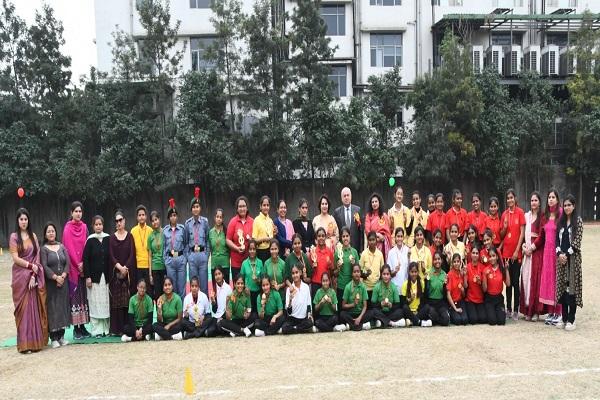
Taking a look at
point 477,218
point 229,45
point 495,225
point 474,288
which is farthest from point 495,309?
point 229,45

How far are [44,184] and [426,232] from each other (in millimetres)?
15755

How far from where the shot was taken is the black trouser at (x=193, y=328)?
21.8ft

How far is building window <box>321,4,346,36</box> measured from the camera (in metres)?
23.6

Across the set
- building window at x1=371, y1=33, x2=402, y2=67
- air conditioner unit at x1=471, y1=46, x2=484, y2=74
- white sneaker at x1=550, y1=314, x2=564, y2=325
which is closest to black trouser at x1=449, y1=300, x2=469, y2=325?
white sneaker at x1=550, y1=314, x2=564, y2=325

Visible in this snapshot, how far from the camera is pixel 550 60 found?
81.3 feet

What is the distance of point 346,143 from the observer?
66.0 feet

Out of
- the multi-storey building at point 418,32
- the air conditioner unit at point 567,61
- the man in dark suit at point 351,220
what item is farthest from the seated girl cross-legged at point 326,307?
the air conditioner unit at point 567,61

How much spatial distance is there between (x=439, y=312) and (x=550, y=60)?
22580 mm

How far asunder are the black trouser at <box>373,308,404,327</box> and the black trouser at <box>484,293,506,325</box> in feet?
4.09

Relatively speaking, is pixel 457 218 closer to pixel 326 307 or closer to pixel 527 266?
pixel 527 266

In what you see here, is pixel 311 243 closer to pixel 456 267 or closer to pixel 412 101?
pixel 456 267

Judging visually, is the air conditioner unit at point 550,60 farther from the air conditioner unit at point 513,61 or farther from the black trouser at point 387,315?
the black trouser at point 387,315

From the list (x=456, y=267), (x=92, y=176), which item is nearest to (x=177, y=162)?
(x=92, y=176)

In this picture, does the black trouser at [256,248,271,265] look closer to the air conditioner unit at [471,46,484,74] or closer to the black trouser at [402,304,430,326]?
the black trouser at [402,304,430,326]
